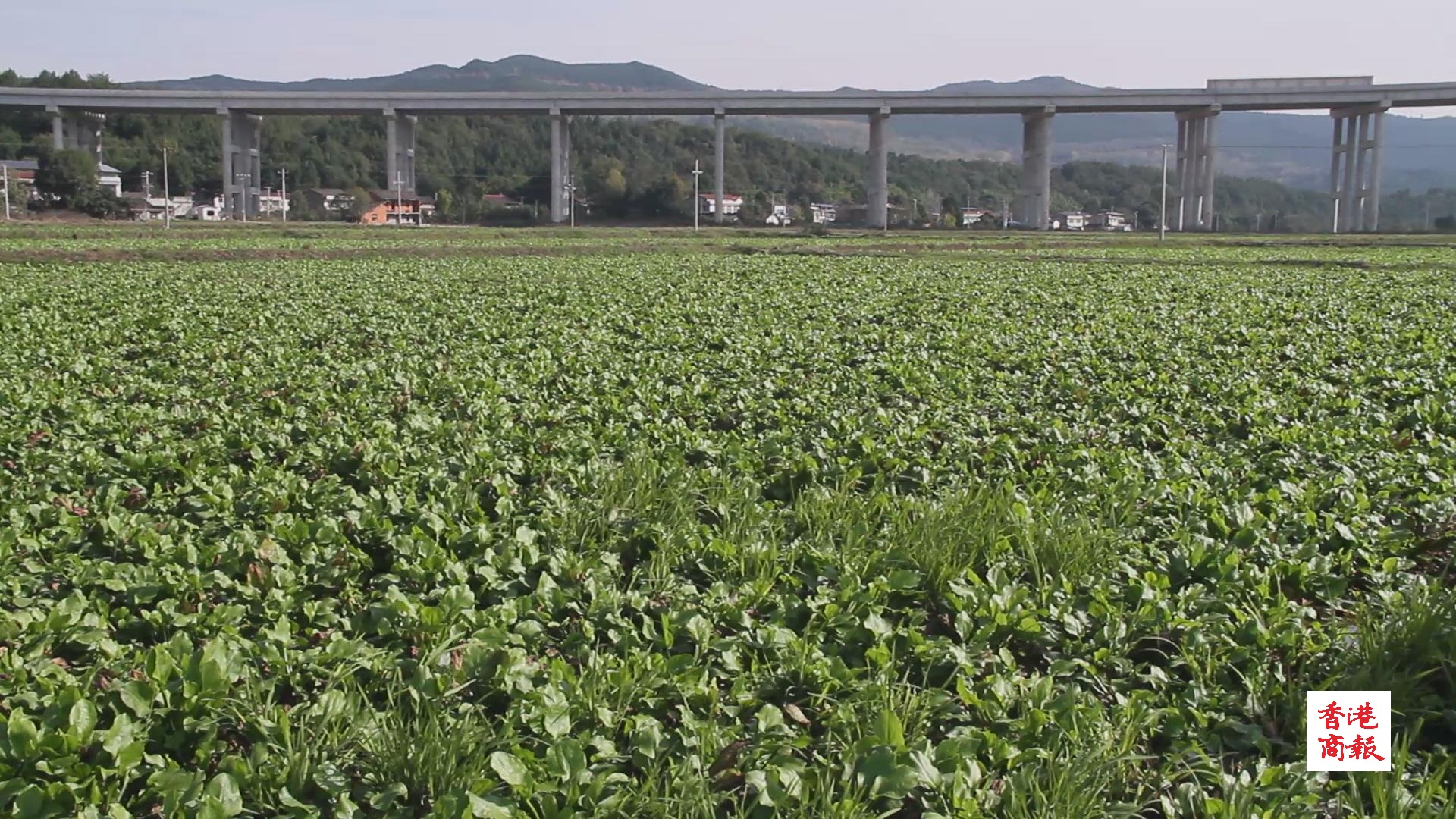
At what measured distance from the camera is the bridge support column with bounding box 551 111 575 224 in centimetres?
8331

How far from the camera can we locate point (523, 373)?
10.7 m

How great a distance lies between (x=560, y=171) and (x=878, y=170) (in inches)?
901

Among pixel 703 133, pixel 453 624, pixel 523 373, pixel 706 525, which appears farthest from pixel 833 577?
pixel 703 133

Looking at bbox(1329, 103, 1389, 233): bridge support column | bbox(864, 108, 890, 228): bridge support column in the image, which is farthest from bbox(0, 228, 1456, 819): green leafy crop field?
bbox(1329, 103, 1389, 233): bridge support column

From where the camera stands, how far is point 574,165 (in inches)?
4966

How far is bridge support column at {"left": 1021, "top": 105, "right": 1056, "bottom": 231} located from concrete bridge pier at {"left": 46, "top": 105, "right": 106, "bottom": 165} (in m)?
68.3

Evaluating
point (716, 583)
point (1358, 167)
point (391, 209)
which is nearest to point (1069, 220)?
point (1358, 167)

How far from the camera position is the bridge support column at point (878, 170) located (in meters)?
83.7

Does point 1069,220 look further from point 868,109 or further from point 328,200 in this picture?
point 328,200

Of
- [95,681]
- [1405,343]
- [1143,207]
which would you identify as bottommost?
[95,681]

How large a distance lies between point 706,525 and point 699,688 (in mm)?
1989

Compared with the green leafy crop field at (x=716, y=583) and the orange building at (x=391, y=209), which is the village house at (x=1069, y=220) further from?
the green leafy crop field at (x=716, y=583)

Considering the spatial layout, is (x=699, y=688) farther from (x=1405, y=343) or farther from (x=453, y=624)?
(x=1405, y=343)

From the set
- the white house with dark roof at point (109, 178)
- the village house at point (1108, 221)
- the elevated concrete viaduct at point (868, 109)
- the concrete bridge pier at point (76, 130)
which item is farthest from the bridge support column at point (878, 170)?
the concrete bridge pier at point (76, 130)
